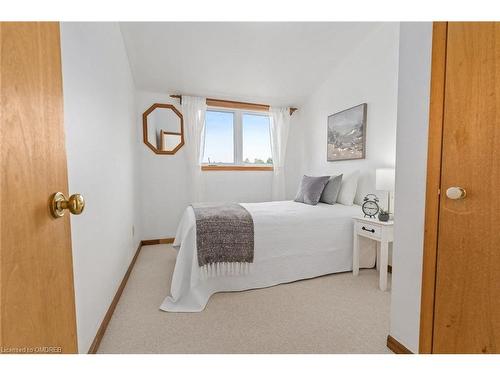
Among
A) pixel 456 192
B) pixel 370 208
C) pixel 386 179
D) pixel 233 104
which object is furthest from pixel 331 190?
pixel 233 104

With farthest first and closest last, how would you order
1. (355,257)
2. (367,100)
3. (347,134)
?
(347,134) → (367,100) → (355,257)

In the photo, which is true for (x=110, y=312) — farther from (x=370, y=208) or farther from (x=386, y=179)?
(x=386, y=179)

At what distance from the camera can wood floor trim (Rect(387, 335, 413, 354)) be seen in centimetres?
127

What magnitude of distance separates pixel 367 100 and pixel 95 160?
2.81 meters

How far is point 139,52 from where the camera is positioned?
267 centimetres

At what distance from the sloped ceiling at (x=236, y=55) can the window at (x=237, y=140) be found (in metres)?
0.40

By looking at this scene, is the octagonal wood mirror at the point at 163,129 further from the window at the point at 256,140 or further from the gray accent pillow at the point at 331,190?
the gray accent pillow at the point at 331,190

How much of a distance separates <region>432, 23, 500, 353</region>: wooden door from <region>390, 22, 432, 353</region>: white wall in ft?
0.33

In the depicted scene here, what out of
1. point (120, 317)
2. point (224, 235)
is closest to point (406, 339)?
point (224, 235)

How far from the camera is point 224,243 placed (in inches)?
79.1

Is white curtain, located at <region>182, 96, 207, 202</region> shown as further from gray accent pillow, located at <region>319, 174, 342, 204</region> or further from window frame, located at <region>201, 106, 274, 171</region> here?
gray accent pillow, located at <region>319, 174, 342, 204</region>

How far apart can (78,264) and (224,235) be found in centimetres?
106

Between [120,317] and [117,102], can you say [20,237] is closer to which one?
[120,317]

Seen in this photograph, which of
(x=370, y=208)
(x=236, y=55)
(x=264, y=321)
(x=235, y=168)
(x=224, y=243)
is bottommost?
(x=264, y=321)
